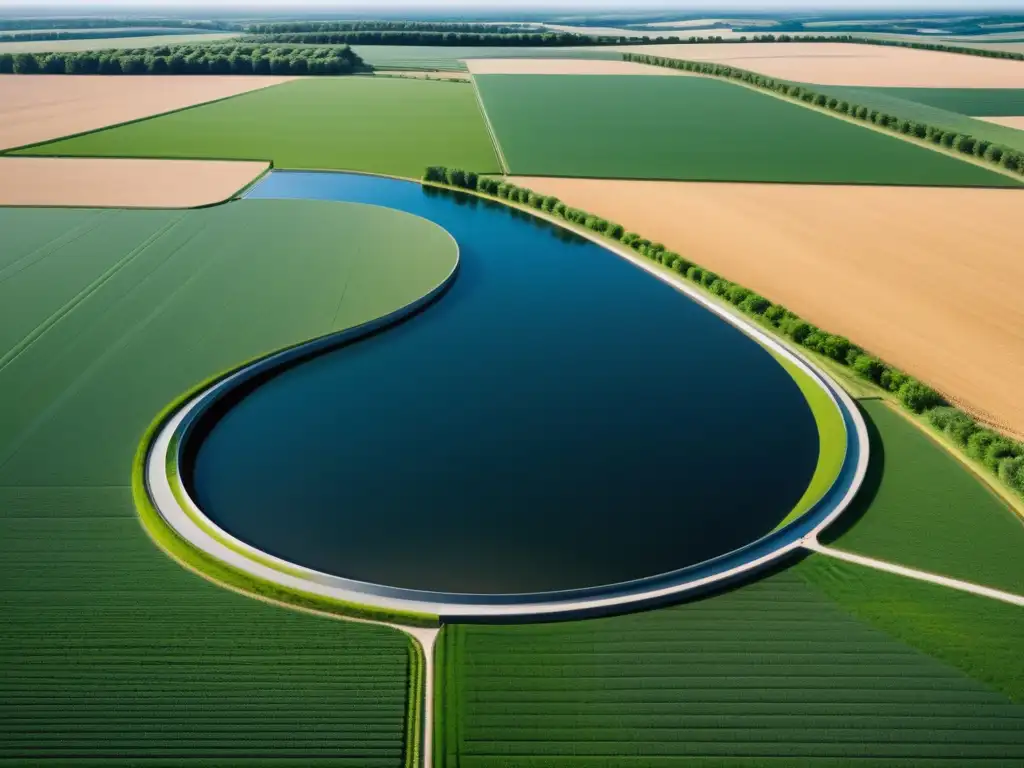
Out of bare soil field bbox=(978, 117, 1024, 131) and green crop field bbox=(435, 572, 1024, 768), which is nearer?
green crop field bbox=(435, 572, 1024, 768)

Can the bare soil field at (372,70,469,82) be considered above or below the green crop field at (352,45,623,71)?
below

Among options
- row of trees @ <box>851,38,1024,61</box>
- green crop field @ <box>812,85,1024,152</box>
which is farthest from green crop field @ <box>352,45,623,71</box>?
row of trees @ <box>851,38,1024,61</box>

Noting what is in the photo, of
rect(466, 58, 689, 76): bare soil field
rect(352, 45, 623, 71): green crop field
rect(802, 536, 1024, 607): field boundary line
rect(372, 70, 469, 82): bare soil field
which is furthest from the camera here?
rect(352, 45, 623, 71): green crop field

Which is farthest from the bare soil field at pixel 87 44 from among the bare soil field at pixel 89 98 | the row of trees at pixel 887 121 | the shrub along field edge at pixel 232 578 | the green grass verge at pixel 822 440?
the green grass verge at pixel 822 440

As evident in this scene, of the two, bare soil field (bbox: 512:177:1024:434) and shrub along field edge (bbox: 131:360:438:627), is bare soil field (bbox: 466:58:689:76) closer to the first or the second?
bare soil field (bbox: 512:177:1024:434)

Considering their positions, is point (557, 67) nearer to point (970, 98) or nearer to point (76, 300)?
Result: point (970, 98)

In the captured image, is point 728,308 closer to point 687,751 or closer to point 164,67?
point 687,751

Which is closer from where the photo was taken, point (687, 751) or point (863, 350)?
point (687, 751)

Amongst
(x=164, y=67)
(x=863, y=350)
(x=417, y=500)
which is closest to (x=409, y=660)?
(x=417, y=500)
